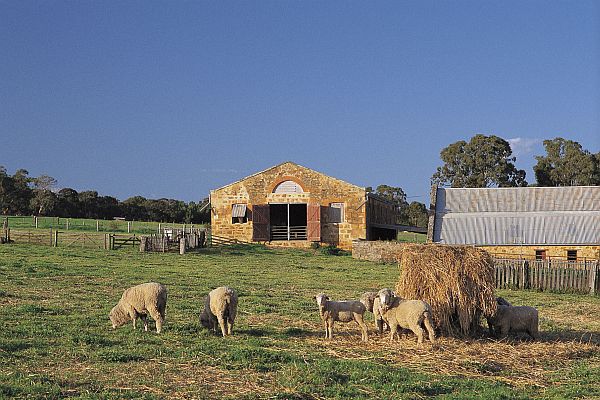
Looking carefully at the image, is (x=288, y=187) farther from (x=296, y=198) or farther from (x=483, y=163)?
(x=483, y=163)

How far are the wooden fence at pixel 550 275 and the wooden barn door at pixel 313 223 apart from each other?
21.4 meters

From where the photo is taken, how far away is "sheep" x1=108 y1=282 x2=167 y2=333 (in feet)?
46.9

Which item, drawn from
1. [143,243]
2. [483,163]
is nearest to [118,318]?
[143,243]

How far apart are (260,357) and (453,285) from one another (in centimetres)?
485

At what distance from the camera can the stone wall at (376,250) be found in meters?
38.3

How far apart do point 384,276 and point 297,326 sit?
15149mm

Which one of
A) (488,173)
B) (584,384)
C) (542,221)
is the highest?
(488,173)

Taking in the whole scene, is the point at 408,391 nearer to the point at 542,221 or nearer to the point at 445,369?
the point at 445,369

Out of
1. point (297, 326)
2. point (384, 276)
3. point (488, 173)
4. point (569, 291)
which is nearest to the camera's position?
point (297, 326)

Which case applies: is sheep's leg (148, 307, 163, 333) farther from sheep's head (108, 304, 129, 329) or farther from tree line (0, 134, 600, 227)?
tree line (0, 134, 600, 227)

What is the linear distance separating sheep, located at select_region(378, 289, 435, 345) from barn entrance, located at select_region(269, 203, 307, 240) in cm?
3637

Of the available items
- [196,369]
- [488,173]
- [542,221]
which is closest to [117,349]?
[196,369]

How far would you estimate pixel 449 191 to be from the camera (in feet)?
150

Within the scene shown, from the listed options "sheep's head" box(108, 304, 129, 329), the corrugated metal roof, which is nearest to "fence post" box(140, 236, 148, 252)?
the corrugated metal roof
